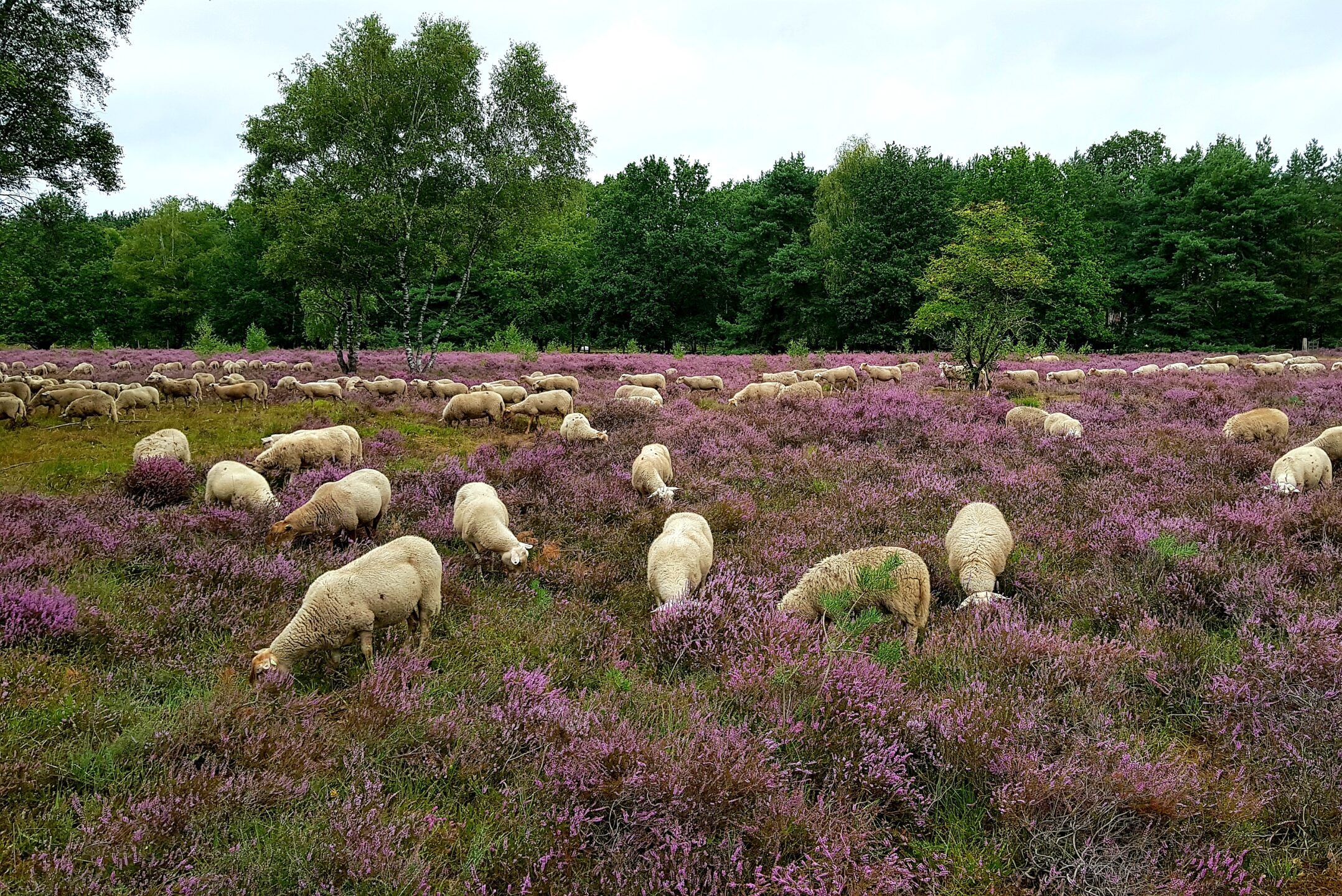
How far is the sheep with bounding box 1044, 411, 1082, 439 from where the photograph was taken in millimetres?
10123

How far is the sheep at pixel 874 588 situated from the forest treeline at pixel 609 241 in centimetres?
1742

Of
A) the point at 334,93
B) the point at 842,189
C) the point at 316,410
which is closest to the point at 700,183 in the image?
the point at 842,189

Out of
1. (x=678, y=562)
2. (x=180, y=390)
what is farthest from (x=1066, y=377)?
(x=180, y=390)

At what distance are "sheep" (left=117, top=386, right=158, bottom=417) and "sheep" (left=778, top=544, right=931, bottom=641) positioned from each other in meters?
15.8

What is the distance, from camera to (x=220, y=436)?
1120cm

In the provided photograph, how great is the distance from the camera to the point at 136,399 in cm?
1373

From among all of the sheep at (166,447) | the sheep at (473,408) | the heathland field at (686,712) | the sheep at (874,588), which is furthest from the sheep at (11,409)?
the sheep at (874,588)

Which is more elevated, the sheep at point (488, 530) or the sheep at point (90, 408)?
the sheep at point (90, 408)

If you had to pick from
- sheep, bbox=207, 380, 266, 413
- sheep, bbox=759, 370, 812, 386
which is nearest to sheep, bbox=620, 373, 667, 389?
sheep, bbox=759, 370, 812, 386

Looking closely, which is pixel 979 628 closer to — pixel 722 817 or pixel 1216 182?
pixel 722 817

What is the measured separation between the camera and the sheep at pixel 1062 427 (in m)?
10.1

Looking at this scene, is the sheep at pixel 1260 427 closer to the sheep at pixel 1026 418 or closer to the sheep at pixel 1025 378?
the sheep at pixel 1026 418

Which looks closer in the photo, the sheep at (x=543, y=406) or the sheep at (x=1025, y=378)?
the sheep at (x=543, y=406)

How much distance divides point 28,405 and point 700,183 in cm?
5283
